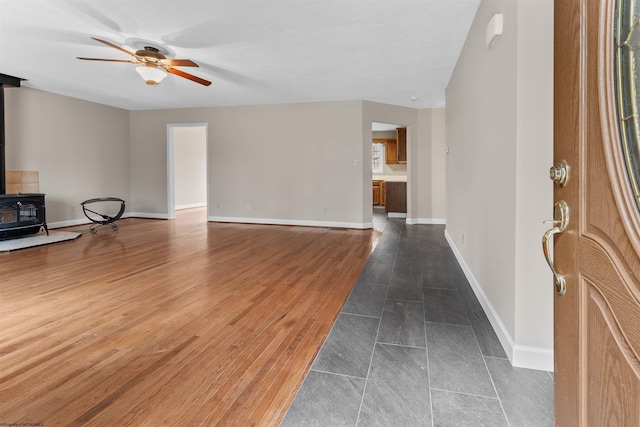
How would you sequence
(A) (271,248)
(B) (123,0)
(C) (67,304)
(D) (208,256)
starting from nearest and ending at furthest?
(C) (67,304) < (B) (123,0) < (D) (208,256) < (A) (271,248)

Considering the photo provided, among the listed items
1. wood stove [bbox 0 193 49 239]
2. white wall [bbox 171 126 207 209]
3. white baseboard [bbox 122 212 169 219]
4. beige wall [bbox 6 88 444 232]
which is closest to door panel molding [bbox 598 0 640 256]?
beige wall [bbox 6 88 444 232]

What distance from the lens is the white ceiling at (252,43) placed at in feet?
9.41

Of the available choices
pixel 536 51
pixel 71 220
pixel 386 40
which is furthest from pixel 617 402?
Result: pixel 71 220

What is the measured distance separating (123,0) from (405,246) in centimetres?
400

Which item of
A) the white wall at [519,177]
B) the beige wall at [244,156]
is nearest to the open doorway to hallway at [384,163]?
the beige wall at [244,156]

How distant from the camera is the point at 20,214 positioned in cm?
462

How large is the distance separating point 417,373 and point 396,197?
21.1ft

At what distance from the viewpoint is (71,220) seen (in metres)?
6.27

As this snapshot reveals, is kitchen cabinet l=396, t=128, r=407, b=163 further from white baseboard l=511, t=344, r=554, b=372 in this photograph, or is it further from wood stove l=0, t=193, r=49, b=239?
wood stove l=0, t=193, r=49, b=239

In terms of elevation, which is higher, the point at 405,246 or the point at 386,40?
the point at 386,40

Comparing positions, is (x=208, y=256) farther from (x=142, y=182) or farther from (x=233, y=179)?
(x=142, y=182)

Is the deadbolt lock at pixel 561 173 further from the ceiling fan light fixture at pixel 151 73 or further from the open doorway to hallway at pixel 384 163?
the open doorway to hallway at pixel 384 163

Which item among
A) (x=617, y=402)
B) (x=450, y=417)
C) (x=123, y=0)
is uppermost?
(x=123, y=0)

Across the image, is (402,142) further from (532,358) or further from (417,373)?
(417,373)
